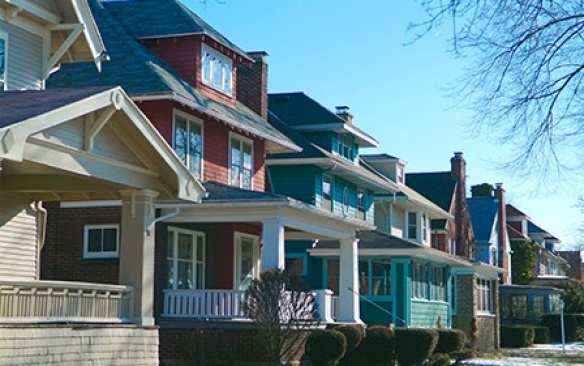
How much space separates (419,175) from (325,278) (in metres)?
21.8

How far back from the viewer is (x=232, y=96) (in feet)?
98.1

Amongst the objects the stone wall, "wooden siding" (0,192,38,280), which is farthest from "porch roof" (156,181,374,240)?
the stone wall

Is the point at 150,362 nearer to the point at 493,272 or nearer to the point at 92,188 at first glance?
the point at 92,188

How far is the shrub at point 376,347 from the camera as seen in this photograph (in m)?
27.0

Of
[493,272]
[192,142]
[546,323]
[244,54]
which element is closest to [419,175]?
[493,272]

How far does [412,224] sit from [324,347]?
24.8 meters

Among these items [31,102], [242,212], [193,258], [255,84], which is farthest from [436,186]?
[31,102]

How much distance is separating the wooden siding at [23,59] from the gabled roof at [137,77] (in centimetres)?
547

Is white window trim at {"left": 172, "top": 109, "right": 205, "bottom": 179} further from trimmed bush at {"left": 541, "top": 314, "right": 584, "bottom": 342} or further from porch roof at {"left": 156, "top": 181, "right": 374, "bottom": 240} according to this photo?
trimmed bush at {"left": 541, "top": 314, "right": 584, "bottom": 342}

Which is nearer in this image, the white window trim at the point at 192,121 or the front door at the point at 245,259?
the white window trim at the point at 192,121

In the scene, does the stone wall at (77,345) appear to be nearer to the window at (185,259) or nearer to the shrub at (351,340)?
the window at (185,259)

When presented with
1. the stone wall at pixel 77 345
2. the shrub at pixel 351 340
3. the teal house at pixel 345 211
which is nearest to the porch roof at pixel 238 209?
the shrub at pixel 351 340

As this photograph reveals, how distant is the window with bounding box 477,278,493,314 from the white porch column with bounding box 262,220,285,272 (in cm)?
2724

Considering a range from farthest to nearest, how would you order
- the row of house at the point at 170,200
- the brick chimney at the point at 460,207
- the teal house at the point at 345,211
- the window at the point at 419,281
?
the brick chimney at the point at 460,207 → the window at the point at 419,281 → the teal house at the point at 345,211 → the row of house at the point at 170,200
